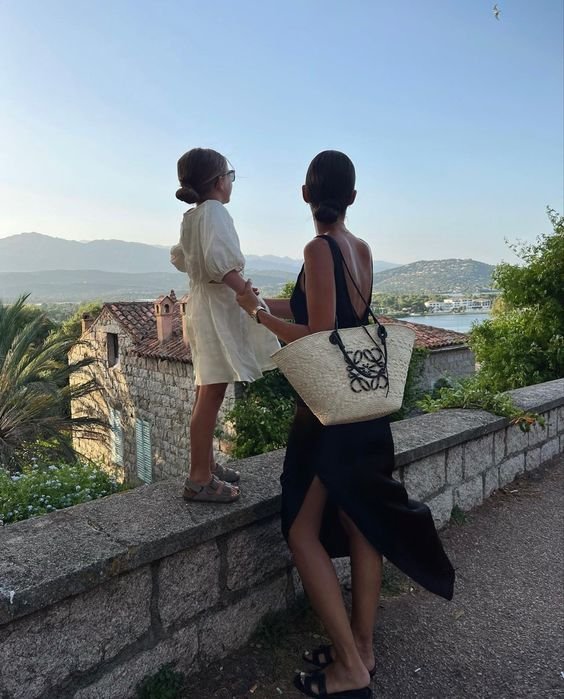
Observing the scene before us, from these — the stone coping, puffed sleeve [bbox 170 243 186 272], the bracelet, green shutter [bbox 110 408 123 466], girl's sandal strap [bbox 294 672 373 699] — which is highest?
puffed sleeve [bbox 170 243 186 272]

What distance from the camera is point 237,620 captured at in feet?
7.18

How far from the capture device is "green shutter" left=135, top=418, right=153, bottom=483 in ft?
56.7

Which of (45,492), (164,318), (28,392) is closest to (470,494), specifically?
(45,492)

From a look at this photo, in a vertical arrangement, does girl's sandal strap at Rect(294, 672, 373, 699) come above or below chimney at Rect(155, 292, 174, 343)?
below

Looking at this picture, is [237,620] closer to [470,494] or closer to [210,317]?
[210,317]

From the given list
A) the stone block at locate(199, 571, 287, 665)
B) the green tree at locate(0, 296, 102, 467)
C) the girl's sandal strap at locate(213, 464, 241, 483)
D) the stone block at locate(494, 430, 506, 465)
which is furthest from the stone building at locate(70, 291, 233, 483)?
the stone block at locate(199, 571, 287, 665)

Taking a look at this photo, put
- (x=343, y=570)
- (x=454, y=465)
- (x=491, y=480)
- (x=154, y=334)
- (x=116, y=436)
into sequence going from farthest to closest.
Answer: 1. (x=116, y=436)
2. (x=154, y=334)
3. (x=491, y=480)
4. (x=454, y=465)
5. (x=343, y=570)

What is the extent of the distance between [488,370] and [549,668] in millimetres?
5130

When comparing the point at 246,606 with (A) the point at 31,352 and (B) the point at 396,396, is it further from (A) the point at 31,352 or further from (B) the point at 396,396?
(A) the point at 31,352

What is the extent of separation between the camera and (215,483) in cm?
220

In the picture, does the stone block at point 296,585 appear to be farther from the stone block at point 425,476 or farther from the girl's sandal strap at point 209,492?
the stone block at point 425,476

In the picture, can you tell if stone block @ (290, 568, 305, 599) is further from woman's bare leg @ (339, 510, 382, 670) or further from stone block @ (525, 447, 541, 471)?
stone block @ (525, 447, 541, 471)

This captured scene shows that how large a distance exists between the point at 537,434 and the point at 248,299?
3.47 metres

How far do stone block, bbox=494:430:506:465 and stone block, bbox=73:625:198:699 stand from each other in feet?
8.71
